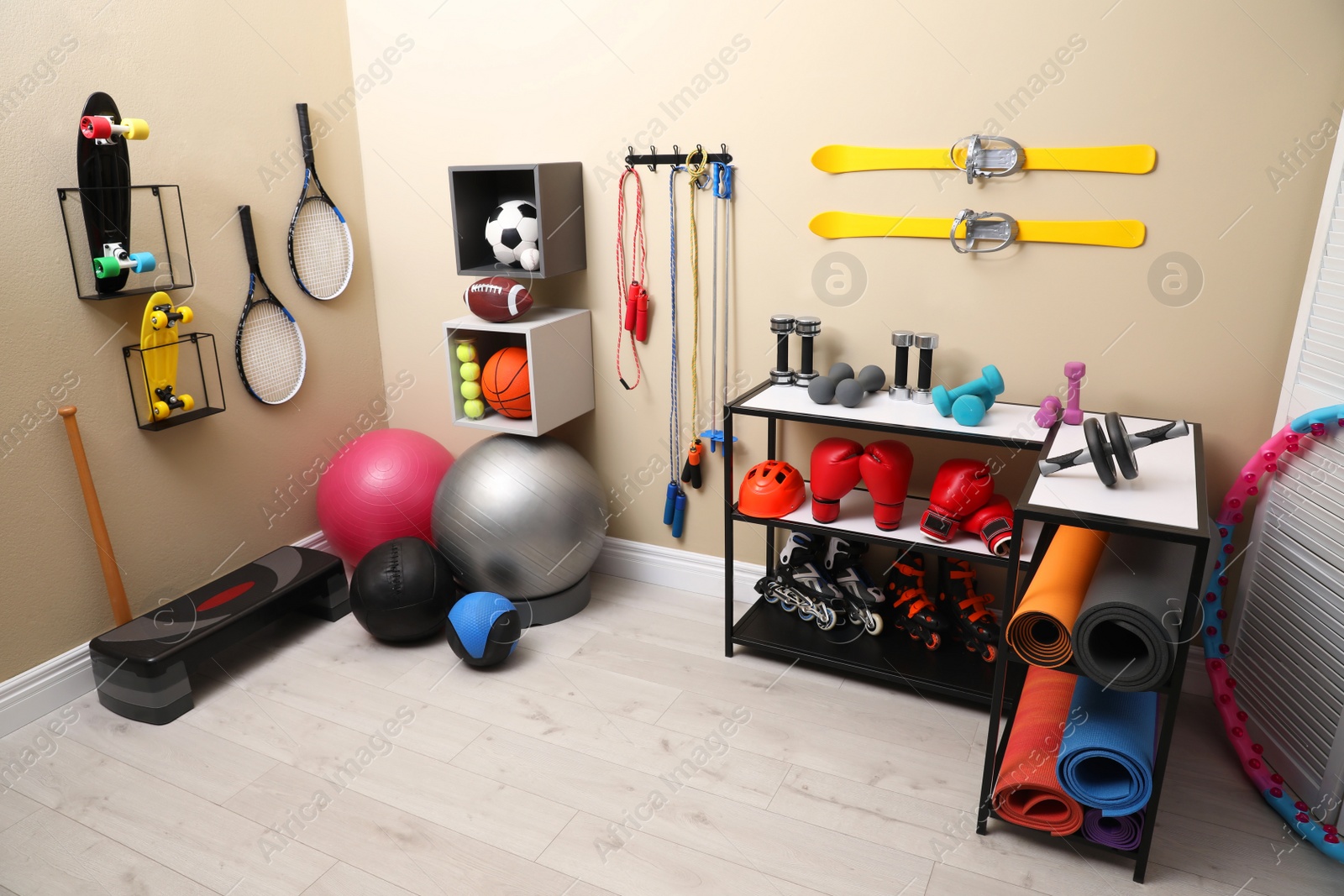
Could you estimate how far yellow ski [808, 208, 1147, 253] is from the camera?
2.13 m

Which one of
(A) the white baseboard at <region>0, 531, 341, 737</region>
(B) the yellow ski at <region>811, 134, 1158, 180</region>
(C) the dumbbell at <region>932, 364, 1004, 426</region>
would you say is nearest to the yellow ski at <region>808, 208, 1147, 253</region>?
(B) the yellow ski at <region>811, 134, 1158, 180</region>

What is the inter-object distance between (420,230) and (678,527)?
1.40 metres

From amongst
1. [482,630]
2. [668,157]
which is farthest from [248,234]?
[482,630]

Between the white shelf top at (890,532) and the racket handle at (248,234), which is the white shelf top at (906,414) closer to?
the white shelf top at (890,532)

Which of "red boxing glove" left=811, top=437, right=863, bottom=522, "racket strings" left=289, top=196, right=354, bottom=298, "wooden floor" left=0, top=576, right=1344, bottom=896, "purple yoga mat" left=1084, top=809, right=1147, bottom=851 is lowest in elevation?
"wooden floor" left=0, top=576, right=1344, bottom=896

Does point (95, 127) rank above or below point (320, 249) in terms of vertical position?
above

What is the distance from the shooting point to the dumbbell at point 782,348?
242 cm

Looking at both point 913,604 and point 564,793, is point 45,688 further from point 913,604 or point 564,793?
point 913,604

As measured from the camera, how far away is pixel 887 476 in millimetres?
2197

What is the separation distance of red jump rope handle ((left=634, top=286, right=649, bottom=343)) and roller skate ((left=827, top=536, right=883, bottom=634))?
2.95ft

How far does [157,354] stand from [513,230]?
3.52 ft

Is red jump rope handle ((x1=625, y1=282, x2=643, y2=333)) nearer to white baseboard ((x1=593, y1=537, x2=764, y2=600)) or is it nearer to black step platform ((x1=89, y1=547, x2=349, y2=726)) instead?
white baseboard ((x1=593, y1=537, x2=764, y2=600))

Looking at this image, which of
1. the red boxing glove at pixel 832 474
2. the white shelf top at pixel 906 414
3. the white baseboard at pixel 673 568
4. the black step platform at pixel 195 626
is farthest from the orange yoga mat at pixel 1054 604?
the black step platform at pixel 195 626

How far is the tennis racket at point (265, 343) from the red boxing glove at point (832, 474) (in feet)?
5.99
